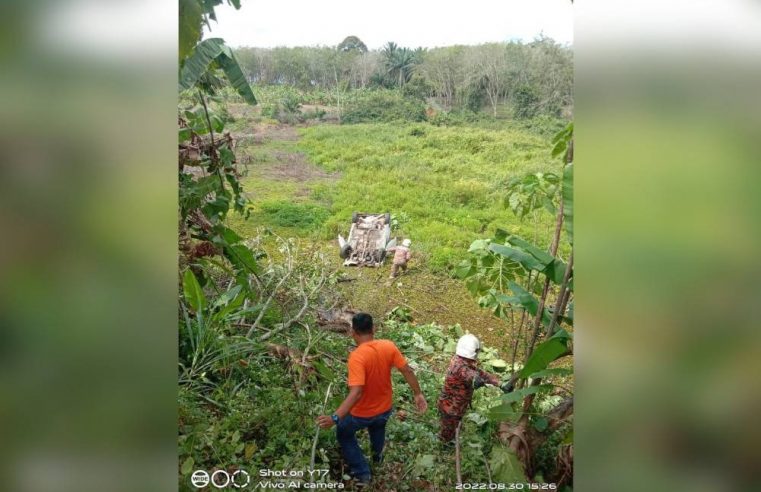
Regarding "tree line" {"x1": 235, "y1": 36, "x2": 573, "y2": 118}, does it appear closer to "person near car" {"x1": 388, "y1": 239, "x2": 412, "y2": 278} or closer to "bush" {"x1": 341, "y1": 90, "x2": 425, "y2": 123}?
"bush" {"x1": 341, "y1": 90, "x2": 425, "y2": 123}

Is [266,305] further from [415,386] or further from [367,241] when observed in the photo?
[415,386]

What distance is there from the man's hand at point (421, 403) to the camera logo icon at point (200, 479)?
853mm

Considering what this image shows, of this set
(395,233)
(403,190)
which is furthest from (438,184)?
(395,233)

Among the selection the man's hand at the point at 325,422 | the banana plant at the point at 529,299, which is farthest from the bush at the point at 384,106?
the man's hand at the point at 325,422

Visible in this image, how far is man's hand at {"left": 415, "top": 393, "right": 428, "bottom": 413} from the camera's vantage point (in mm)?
2708

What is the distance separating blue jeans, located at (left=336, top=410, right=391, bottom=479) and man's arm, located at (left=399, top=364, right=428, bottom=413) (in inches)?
4.7

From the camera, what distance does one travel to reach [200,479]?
2.73 m

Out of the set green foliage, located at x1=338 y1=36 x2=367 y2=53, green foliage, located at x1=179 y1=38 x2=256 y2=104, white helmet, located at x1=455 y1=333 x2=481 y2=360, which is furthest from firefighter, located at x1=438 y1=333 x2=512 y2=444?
green foliage, located at x1=179 y1=38 x2=256 y2=104

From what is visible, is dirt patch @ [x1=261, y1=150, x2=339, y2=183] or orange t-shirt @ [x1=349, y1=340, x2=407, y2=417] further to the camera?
dirt patch @ [x1=261, y1=150, x2=339, y2=183]

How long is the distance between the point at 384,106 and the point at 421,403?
116 cm

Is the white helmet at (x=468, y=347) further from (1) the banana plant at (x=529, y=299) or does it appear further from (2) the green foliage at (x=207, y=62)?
(2) the green foliage at (x=207, y=62)

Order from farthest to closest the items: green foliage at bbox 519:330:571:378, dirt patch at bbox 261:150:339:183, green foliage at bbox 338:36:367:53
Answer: dirt patch at bbox 261:150:339:183, green foliage at bbox 338:36:367:53, green foliage at bbox 519:330:571:378

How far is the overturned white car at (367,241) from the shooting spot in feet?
9.09
